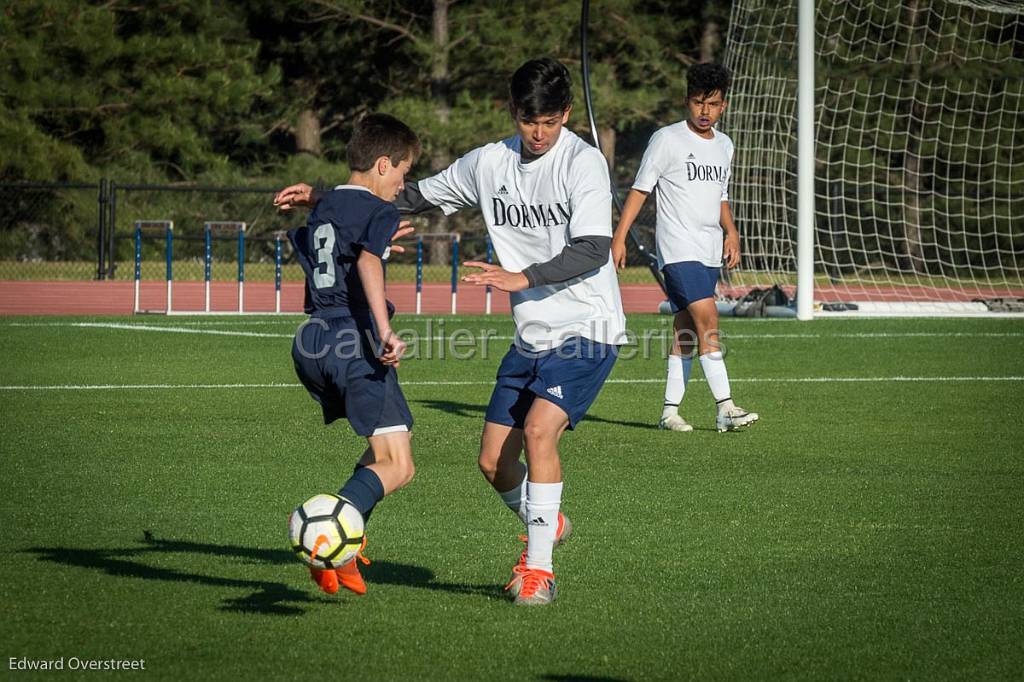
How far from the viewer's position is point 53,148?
30.3m

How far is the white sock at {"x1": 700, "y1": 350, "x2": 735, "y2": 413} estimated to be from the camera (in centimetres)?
915

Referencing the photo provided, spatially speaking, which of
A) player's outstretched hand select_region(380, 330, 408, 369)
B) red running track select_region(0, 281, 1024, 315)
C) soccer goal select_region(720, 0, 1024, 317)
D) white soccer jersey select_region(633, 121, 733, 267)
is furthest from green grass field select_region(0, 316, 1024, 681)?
red running track select_region(0, 281, 1024, 315)

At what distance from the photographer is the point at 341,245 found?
4.99 m

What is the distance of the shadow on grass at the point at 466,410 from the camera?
9469 mm

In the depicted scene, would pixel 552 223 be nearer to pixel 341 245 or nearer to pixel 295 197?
pixel 341 245

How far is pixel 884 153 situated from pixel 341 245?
85.5ft

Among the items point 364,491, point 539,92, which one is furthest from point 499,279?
point 364,491

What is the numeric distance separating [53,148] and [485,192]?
2687 centimetres

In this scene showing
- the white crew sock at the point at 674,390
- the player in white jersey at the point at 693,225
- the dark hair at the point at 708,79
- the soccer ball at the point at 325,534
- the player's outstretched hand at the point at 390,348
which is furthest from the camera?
the white crew sock at the point at 674,390

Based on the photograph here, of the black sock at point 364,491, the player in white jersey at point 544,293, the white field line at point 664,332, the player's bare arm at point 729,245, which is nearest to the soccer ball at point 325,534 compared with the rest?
the black sock at point 364,491

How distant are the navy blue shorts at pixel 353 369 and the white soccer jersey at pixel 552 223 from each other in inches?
24.6

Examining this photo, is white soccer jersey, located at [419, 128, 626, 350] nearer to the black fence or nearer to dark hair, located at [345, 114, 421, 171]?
dark hair, located at [345, 114, 421, 171]

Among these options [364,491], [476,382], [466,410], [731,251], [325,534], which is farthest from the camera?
[476,382]

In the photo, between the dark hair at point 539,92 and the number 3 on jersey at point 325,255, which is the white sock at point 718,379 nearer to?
the dark hair at point 539,92
